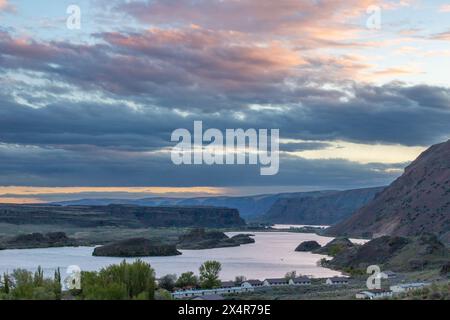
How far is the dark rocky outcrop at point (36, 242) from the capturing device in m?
178

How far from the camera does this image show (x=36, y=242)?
182m

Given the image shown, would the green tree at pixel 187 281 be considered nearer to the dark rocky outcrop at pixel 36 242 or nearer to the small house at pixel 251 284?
the small house at pixel 251 284

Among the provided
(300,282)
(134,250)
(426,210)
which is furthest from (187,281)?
(426,210)

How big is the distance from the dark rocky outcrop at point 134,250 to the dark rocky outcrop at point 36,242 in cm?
3310

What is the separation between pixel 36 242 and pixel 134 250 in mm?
42954

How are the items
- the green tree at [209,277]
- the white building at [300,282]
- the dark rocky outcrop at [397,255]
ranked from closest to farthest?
1. the green tree at [209,277]
2. the white building at [300,282]
3. the dark rocky outcrop at [397,255]

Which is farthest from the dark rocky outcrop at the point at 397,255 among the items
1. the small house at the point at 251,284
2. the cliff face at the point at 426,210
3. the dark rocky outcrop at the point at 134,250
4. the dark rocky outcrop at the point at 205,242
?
the dark rocky outcrop at the point at 205,242

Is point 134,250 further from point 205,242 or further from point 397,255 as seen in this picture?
point 397,255

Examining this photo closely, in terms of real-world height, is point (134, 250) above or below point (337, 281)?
below

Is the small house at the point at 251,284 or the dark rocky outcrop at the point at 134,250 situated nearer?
the small house at the point at 251,284

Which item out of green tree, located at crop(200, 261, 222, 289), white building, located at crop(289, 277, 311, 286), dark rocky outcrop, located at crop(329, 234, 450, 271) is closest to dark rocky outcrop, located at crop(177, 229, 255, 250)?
dark rocky outcrop, located at crop(329, 234, 450, 271)

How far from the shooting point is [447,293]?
31344mm

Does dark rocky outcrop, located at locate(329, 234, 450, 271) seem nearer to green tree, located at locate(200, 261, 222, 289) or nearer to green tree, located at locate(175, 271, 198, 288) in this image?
green tree, located at locate(200, 261, 222, 289)

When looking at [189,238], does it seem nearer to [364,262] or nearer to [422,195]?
[422,195]
